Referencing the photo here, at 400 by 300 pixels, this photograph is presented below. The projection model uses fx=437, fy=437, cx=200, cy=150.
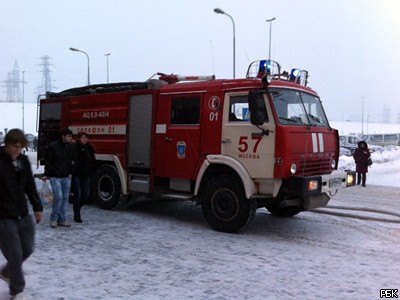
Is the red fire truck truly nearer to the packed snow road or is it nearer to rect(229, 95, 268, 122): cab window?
rect(229, 95, 268, 122): cab window

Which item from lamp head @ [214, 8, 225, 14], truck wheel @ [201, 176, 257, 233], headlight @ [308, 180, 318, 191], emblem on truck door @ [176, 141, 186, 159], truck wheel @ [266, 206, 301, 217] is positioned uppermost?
lamp head @ [214, 8, 225, 14]

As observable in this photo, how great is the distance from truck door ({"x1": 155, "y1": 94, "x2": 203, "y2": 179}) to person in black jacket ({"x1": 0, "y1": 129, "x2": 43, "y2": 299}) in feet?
13.1

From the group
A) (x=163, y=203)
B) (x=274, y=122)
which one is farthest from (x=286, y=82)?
(x=163, y=203)

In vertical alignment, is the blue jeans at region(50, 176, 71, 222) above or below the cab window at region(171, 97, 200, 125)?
below

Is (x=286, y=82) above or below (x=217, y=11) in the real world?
below

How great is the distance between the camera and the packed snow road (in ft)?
15.4

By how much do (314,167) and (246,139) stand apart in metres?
1.26

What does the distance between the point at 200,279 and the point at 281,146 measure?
2680 millimetres

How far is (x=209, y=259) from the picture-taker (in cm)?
592

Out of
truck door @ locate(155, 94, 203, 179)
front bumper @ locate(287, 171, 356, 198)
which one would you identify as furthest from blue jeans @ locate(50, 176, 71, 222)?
front bumper @ locate(287, 171, 356, 198)

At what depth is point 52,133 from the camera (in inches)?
430

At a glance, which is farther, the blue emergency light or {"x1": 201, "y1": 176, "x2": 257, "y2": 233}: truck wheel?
the blue emergency light

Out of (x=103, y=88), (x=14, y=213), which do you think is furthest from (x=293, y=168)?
(x=103, y=88)

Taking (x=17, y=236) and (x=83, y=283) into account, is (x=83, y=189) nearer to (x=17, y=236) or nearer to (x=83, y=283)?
(x=83, y=283)
